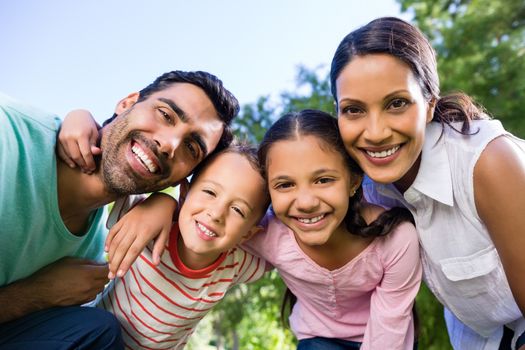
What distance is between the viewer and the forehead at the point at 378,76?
6.37 feet

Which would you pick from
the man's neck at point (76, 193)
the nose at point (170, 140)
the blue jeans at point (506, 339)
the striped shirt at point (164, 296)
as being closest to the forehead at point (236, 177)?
the nose at point (170, 140)

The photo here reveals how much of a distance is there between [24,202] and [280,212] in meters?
1.17

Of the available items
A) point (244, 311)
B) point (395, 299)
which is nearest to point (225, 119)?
point (395, 299)

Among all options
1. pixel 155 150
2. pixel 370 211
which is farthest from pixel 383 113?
pixel 155 150

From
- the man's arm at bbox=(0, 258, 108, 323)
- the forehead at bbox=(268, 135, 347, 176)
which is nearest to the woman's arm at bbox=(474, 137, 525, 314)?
the forehead at bbox=(268, 135, 347, 176)

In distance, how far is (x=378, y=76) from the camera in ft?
6.39

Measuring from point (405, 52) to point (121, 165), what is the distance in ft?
4.77

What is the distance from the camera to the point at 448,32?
20.0 feet

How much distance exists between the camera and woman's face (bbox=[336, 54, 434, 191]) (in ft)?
6.40

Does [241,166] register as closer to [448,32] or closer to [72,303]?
[72,303]

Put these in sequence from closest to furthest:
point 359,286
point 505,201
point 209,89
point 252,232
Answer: point 505,201
point 359,286
point 252,232
point 209,89

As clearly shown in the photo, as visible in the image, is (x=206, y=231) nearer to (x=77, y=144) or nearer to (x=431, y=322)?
(x=77, y=144)

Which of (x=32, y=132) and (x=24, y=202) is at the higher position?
(x=32, y=132)

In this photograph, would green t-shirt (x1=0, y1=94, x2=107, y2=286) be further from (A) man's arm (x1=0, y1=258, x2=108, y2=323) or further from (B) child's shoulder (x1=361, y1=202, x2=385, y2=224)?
(B) child's shoulder (x1=361, y1=202, x2=385, y2=224)
